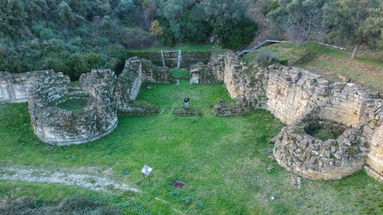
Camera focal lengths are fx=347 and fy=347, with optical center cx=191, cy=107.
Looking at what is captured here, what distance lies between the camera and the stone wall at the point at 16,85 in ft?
87.2

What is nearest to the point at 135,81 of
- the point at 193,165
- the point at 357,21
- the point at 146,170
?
the point at 193,165

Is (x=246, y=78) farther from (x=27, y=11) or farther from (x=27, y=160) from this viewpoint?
(x=27, y=11)

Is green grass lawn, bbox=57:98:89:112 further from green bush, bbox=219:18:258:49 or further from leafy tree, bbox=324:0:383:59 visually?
leafy tree, bbox=324:0:383:59

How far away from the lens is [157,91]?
30906 millimetres

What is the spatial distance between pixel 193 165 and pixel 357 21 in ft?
51.8

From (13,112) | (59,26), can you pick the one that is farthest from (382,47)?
(59,26)

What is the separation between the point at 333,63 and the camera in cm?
2642

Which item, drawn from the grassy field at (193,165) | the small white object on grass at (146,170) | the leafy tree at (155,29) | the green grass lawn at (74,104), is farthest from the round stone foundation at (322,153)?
the leafy tree at (155,29)

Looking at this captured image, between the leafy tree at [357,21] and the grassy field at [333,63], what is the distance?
1212 mm

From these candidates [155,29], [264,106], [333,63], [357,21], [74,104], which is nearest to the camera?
[357,21]

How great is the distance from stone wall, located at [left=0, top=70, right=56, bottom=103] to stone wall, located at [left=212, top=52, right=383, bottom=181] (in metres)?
15.9

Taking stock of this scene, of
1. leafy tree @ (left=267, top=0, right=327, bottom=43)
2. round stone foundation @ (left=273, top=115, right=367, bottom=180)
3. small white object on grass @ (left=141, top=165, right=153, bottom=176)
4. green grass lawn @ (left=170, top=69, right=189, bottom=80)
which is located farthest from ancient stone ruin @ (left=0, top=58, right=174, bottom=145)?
leafy tree @ (left=267, top=0, right=327, bottom=43)

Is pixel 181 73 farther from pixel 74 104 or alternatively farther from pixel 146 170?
pixel 146 170

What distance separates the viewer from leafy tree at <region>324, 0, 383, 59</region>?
77.3 feet
